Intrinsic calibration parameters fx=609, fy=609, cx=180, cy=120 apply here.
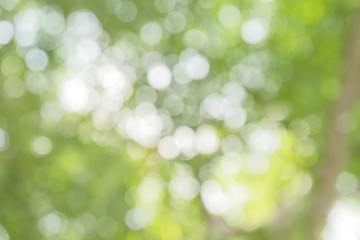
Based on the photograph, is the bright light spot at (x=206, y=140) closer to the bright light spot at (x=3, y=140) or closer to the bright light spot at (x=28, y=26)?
the bright light spot at (x=3, y=140)

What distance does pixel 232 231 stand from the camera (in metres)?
5.14

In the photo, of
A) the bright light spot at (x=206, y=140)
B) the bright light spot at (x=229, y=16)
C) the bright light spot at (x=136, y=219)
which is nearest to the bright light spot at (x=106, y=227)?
the bright light spot at (x=136, y=219)

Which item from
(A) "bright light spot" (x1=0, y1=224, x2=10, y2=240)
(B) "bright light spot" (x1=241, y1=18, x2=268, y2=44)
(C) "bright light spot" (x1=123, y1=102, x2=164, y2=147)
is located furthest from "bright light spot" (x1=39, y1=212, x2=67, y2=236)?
(B) "bright light spot" (x1=241, y1=18, x2=268, y2=44)

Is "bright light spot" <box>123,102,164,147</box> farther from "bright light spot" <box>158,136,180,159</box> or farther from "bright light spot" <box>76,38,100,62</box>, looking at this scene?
"bright light spot" <box>76,38,100,62</box>

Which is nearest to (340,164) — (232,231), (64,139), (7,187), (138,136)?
(232,231)

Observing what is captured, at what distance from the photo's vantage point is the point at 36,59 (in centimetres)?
391

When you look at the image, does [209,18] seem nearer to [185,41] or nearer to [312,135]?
[185,41]

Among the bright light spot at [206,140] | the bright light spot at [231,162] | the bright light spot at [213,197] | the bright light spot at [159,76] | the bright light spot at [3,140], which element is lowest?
the bright light spot at [213,197]

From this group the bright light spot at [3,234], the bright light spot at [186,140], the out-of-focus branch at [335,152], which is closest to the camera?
the bright light spot at [3,234]

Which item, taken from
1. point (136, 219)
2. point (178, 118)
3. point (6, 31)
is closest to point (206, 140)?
point (178, 118)

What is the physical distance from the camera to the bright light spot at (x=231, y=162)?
573 cm

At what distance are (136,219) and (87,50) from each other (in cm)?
143

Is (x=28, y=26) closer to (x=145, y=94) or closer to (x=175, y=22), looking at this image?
(x=145, y=94)

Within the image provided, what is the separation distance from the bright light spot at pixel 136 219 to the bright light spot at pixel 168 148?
0.51 meters
